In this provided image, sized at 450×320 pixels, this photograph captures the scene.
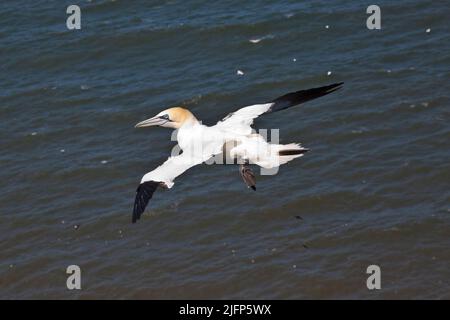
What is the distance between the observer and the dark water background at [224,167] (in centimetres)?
1564

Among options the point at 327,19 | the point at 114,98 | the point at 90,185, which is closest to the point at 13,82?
the point at 114,98

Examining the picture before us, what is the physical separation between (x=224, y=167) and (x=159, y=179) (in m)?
5.52

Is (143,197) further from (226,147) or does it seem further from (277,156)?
(277,156)

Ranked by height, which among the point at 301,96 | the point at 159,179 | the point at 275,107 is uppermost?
the point at 301,96

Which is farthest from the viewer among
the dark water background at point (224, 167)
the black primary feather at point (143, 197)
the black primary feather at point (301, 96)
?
the dark water background at point (224, 167)

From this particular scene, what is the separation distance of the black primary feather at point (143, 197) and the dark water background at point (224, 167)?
3119mm

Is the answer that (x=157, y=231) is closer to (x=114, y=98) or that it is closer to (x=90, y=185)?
(x=90, y=185)

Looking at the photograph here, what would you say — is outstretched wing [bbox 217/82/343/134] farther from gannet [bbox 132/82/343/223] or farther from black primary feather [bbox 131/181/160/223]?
black primary feather [bbox 131/181/160/223]

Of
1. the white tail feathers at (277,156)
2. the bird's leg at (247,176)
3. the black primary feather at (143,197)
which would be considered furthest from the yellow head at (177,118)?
the black primary feather at (143,197)

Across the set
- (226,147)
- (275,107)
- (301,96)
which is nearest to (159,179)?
(226,147)

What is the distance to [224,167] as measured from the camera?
18219mm

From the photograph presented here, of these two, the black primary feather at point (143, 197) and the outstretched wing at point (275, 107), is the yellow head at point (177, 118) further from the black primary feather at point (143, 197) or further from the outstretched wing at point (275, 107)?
the black primary feather at point (143, 197)
